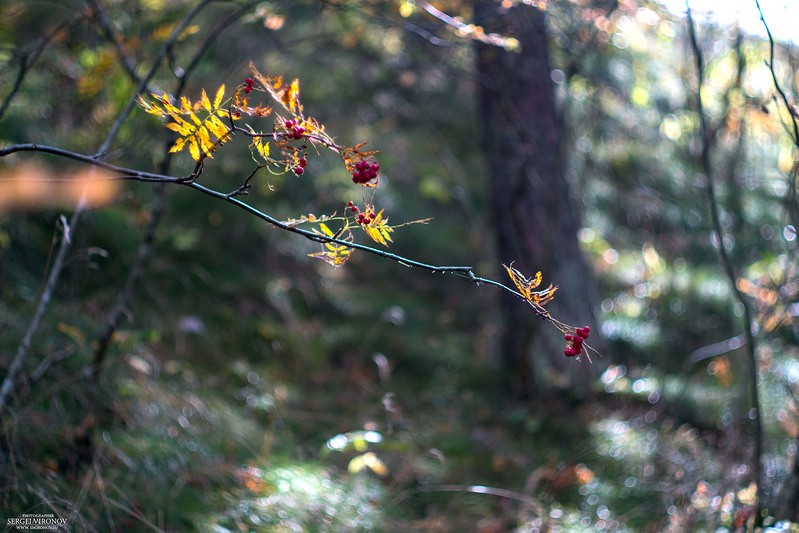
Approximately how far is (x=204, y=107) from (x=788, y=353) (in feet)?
13.2

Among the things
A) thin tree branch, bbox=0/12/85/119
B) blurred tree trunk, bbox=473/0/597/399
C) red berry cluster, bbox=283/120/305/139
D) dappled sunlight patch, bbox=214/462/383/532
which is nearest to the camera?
red berry cluster, bbox=283/120/305/139

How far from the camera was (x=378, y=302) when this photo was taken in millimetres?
4945

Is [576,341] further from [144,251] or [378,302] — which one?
[378,302]

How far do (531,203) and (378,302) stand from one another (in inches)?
49.4

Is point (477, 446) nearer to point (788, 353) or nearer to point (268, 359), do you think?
point (268, 359)

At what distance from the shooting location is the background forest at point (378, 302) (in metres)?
2.67

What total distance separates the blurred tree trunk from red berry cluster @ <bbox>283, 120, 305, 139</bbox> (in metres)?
2.69

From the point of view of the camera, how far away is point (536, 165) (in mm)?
4301

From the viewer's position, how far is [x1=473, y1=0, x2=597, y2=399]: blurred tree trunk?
4.13 meters

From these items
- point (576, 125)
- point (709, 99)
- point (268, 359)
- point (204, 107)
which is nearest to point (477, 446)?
point (268, 359)

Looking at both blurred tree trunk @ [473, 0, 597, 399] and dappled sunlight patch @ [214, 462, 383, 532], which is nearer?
dappled sunlight patch @ [214, 462, 383, 532]

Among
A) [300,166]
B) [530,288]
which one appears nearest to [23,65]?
[300,166]

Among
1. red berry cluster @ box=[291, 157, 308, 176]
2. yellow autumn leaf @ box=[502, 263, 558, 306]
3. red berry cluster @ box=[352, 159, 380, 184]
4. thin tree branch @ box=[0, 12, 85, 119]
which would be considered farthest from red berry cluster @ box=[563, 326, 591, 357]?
thin tree branch @ box=[0, 12, 85, 119]

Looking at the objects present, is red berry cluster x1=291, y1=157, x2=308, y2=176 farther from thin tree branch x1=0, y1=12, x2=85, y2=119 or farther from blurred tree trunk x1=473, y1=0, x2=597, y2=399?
blurred tree trunk x1=473, y1=0, x2=597, y2=399
